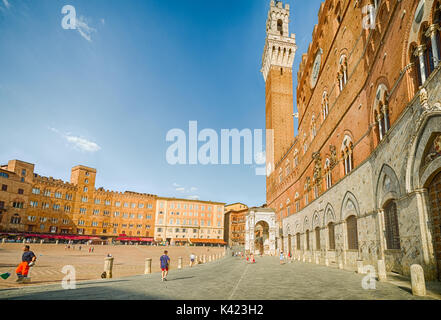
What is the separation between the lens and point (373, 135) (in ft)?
42.5

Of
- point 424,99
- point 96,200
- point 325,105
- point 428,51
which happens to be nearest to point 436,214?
point 424,99

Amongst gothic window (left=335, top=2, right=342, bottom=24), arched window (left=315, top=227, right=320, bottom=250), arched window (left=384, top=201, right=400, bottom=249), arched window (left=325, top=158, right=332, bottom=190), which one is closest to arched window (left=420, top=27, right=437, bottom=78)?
arched window (left=384, top=201, right=400, bottom=249)

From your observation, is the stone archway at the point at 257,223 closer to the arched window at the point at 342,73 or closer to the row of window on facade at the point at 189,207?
the arched window at the point at 342,73

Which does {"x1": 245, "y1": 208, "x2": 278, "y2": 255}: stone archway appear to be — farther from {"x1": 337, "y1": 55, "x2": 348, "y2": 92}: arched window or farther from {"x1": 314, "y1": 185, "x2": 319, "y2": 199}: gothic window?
{"x1": 337, "y1": 55, "x2": 348, "y2": 92}: arched window

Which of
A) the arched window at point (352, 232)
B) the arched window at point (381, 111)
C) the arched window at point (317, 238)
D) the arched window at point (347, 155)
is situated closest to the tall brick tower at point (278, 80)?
the arched window at point (317, 238)

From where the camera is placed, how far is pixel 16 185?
179ft

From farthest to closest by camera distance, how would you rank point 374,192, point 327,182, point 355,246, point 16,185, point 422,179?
point 16,185
point 327,182
point 355,246
point 374,192
point 422,179

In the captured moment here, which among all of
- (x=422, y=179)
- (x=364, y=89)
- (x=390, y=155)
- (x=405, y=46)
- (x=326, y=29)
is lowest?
(x=422, y=179)

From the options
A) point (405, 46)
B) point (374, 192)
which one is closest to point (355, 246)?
point (374, 192)

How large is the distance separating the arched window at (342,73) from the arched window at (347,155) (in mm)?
3635

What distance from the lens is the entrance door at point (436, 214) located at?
7914 mm

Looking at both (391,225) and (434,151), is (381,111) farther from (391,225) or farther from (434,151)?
(391,225)

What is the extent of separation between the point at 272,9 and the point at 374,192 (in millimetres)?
61387
